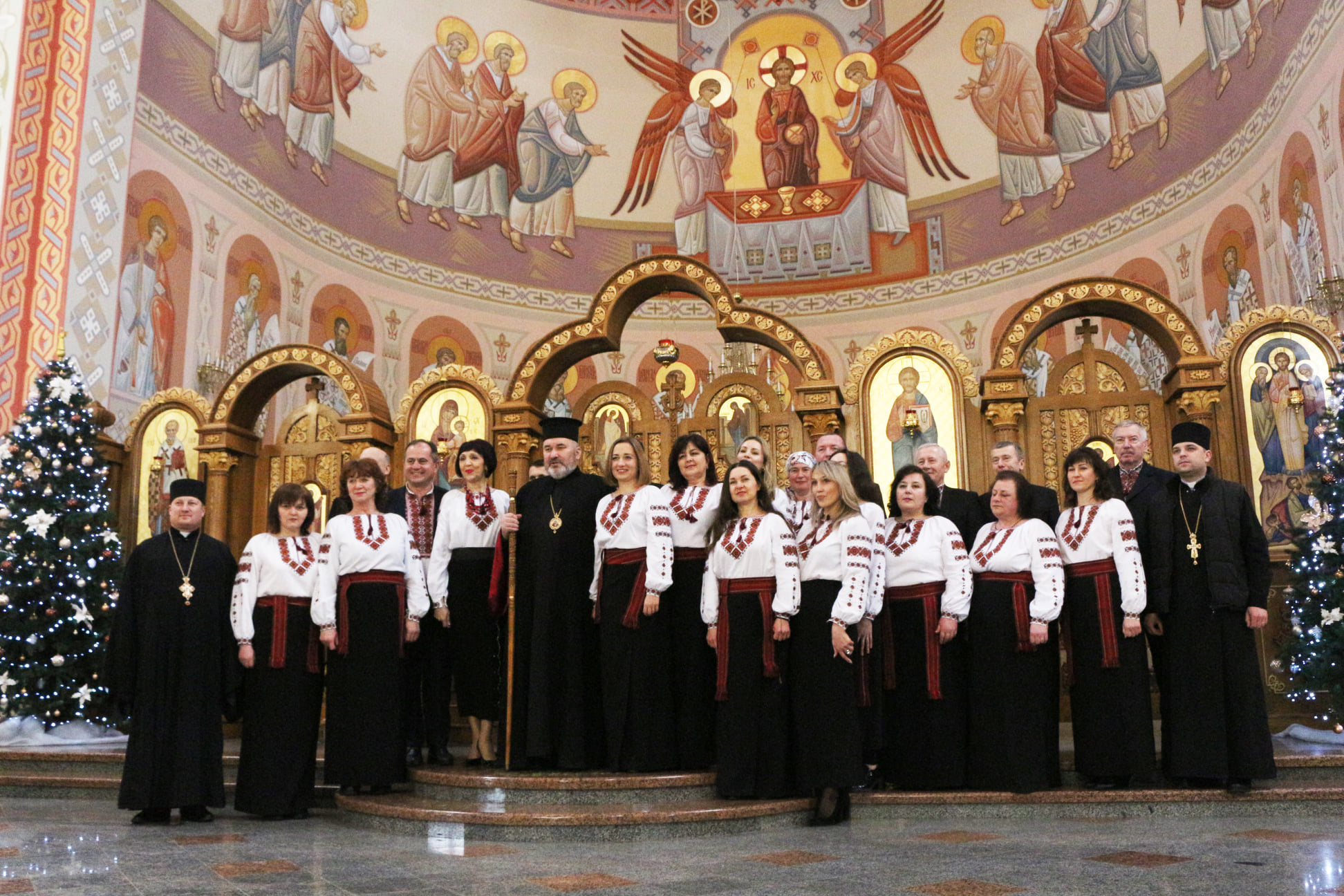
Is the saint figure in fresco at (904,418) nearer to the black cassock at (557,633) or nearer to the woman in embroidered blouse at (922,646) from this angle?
the woman in embroidered blouse at (922,646)

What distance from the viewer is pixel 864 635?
6008 millimetres

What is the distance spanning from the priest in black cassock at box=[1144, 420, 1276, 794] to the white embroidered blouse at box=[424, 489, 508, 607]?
3.84 meters

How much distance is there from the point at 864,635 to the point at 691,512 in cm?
118

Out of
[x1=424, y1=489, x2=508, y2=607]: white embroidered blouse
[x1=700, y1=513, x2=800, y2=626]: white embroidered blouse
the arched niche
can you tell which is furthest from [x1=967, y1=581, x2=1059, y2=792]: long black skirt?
the arched niche

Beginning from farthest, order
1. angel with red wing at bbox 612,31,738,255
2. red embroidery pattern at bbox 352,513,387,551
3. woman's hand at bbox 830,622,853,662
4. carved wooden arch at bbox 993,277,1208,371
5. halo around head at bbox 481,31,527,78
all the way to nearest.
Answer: angel with red wing at bbox 612,31,738,255 → halo around head at bbox 481,31,527,78 → carved wooden arch at bbox 993,277,1208,371 → red embroidery pattern at bbox 352,513,387,551 → woman's hand at bbox 830,622,853,662

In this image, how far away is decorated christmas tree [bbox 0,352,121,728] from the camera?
8.68 metres

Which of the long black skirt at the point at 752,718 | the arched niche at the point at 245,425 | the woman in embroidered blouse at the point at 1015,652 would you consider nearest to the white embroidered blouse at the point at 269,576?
the long black skirt at the point at 752,718

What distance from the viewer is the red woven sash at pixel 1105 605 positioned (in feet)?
20.2

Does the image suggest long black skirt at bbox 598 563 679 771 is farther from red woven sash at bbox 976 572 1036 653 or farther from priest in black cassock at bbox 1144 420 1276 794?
priest in black cassock at bbox 1144 420 1276 794

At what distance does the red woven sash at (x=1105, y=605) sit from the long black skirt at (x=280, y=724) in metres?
4.36

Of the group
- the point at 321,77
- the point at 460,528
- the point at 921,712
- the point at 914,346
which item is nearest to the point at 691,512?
the point at 460,528

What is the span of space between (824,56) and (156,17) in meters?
11.1

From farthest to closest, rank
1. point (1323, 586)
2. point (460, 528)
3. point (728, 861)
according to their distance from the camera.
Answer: point (1323, 586) → point (460, 528) → point (728, 861)

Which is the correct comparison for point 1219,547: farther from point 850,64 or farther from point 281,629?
point 850,64
